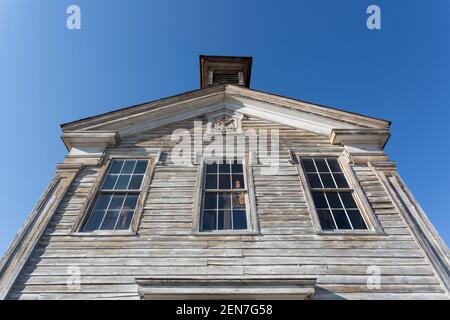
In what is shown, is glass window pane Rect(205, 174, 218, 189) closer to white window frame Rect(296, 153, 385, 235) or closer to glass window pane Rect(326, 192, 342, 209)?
white window frame Rect(296, 153, 385, 235)

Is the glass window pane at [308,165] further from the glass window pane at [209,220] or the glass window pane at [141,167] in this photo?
the glass window pane at [141,167]

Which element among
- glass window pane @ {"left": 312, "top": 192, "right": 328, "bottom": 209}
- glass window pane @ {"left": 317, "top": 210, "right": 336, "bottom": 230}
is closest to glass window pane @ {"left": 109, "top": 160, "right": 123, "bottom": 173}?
glass window pane @ {"left": 312, "top": 192, "right": 328, "bottom": 209}

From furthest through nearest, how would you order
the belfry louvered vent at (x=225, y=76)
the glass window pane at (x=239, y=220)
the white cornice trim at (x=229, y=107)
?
1. the belfry louvered vent at (x=225, y=76)
2. the white cornice trim at (x=229, y=107)
3. the glass window pane at (x=239, y=220)

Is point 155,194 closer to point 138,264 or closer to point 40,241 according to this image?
point 138,264

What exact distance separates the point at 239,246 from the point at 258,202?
119cm

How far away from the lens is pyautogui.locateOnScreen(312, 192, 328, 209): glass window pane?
20.6 feet

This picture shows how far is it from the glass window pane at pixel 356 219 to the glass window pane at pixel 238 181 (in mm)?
2212

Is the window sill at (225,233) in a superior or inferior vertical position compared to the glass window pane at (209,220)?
inferior

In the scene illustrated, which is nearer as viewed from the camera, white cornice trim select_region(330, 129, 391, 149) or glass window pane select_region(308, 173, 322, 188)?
glass window pane select_region(308, 173, 322, 188)

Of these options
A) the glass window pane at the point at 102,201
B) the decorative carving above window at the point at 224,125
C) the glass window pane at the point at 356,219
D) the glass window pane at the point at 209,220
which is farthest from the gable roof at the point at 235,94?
the glass window pane at the point at 209,220

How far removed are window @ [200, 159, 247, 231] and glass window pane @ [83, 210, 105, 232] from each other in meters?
1.96

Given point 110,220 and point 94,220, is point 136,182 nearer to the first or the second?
point 110,220

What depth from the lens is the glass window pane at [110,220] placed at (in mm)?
5863
